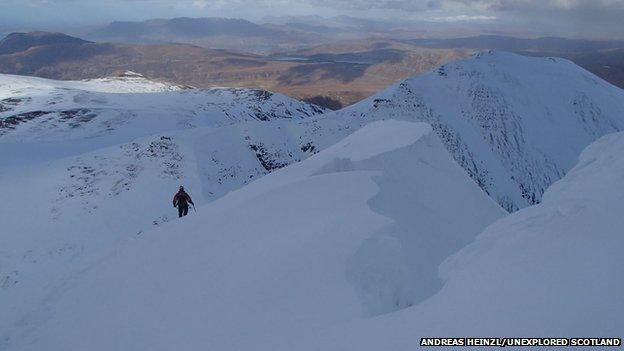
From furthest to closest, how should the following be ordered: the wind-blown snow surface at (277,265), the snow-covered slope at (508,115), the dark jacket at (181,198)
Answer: the snow-covered slope at (508,115)
the dark jacket at (181,198)
the wind-blown snow surface at (277,265)

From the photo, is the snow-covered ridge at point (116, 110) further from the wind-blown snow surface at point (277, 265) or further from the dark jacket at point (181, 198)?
the wind-blown snow surface at point (277, 265)

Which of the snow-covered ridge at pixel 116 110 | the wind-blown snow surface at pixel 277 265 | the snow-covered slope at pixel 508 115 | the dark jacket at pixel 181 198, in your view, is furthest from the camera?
the snow-covered slope at pixel 508 115

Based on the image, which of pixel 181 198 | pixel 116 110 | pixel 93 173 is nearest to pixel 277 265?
pixel 181 198

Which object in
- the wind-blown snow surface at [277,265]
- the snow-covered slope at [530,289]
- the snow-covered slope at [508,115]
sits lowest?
the snow-covered slope at [508,115]

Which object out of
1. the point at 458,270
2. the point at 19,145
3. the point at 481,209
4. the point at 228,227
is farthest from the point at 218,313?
the point at 19,145

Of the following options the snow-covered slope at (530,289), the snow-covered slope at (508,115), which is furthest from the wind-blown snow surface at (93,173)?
the snow-covered slope at (508,115)

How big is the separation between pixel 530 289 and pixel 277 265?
577 cm

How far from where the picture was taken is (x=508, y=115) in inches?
3061

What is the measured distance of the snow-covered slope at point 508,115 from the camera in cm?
6619

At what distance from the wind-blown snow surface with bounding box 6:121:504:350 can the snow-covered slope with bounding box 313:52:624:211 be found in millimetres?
41409

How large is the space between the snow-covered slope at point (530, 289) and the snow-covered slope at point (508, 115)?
47.1 meters

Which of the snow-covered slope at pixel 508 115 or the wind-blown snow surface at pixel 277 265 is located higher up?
the wind-blown snow surface at pixel 277 265

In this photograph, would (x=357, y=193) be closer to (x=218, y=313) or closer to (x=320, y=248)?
(x=320, y=248)

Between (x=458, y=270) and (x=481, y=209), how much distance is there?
871cm
